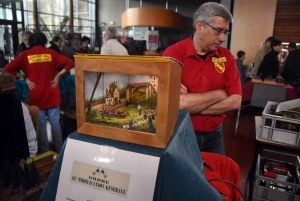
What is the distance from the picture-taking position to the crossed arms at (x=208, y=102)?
48.9 inches

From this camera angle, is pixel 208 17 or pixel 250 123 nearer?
pixel 208 17

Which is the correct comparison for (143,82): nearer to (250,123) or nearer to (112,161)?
(112,161)

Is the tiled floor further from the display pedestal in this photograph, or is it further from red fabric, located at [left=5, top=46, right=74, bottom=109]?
red fabric, located at [left=5, top=46, right=74, bottom=109]

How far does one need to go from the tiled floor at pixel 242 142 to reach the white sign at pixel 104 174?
202 cm

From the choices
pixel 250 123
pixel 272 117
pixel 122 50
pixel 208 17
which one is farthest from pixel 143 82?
pixel 250 123

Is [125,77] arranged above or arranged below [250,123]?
above

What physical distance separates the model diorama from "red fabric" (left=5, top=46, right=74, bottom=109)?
230cm

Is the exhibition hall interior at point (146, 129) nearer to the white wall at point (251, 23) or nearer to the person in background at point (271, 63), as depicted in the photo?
the person in background at point (271, 63)

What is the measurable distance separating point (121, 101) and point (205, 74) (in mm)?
829

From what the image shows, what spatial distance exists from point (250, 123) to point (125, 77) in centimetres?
428

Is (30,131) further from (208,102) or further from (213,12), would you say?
(213,12)

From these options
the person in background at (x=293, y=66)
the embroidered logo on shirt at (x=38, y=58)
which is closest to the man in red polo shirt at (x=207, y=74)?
the embroidered logo on shirt at (x=38, y=58)

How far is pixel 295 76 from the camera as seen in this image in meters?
4.72

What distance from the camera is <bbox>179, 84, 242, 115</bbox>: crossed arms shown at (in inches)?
48.9
